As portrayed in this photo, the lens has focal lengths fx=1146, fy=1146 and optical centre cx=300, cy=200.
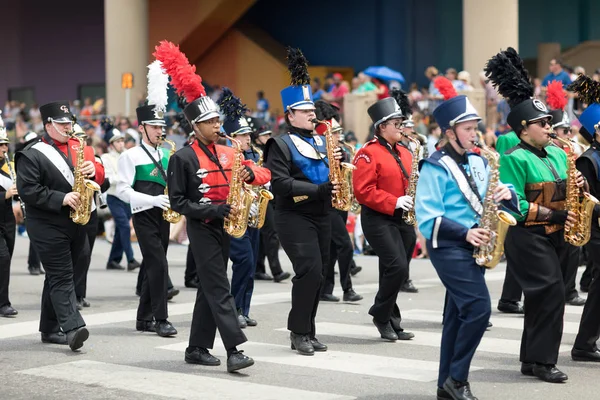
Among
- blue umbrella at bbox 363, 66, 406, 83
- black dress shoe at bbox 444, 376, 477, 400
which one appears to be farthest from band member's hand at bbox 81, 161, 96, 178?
blue umbrella at bbox 363, 66, 406, 83

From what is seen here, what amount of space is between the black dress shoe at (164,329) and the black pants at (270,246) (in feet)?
16.8

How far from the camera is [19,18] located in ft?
144

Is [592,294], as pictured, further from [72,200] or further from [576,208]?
[72,200]

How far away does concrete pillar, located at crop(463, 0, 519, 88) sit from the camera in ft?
88.1

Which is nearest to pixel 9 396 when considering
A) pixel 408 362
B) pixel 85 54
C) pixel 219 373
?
pixel 219 373

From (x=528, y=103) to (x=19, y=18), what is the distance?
37.5 metres

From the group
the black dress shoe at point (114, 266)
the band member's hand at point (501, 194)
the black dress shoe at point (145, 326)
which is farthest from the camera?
the black dress shoe at point (114, 266)

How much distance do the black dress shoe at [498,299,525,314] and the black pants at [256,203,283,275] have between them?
14.2ft

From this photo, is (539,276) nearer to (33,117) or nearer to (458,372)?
(458,372)

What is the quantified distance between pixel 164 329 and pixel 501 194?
4345 mm

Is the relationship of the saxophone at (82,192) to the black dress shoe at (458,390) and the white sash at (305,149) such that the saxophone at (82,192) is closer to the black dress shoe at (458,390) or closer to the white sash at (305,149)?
the white sash at (305,149)

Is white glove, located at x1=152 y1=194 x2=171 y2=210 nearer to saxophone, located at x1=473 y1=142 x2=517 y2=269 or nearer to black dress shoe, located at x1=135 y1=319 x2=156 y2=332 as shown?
black dress shoe, located at x1=135 y1=319 x2=156 y2=332

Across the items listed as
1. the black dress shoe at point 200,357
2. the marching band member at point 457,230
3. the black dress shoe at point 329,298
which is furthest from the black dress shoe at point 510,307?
the marching band member at point 457,230

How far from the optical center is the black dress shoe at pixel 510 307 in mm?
12695
